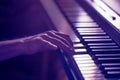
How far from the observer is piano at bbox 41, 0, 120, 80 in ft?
4.75

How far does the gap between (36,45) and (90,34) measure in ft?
1.40

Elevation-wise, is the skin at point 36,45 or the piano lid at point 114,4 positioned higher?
the piano lid at point 114,4

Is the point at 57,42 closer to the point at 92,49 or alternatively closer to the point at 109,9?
the point at 92,49

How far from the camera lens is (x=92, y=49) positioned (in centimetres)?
167

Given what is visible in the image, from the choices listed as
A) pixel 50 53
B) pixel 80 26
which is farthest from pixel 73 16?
pixel 50 53

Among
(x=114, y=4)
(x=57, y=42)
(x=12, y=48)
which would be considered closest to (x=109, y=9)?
(x=114, y=4)

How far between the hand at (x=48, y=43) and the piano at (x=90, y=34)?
6 centimetres

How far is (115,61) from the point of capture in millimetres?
1542

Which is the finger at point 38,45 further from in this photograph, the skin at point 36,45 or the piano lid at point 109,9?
the piano lid at point 109,9

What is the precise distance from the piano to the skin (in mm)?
68

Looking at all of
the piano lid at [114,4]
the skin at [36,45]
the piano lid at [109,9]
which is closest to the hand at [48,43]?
the skin at [36,45]

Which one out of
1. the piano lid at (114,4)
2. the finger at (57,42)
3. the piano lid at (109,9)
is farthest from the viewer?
the piano lid at (114,4)

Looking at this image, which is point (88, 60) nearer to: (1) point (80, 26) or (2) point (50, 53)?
(1) point (80, 26)

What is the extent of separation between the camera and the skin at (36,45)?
5.25ft
